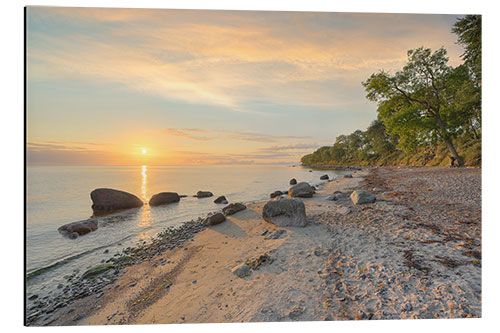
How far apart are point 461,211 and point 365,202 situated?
3.08 metres

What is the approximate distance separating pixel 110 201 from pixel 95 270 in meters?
9.06

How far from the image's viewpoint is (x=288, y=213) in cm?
684

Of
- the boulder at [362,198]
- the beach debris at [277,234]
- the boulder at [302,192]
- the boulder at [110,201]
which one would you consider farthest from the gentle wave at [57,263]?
the boulder at [302,192]

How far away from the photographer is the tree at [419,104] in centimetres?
1764

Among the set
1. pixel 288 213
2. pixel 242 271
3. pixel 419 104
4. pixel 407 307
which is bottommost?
pixel 242 271

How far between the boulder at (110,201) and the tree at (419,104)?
864 inches

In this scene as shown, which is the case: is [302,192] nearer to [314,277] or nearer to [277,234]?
[277,234]

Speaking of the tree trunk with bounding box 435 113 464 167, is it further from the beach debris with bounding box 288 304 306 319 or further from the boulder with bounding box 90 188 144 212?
the boulder with bounding box 90 188 144 212

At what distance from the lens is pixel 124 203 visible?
1382 centimetres

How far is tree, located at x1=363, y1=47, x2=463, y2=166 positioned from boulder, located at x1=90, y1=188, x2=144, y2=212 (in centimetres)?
2195

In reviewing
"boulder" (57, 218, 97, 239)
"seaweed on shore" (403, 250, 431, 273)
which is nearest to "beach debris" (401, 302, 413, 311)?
"seaweed on shore" (403, 250, 431, 273)

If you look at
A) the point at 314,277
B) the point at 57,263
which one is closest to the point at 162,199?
the point at 57,263

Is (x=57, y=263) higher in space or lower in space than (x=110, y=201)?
lower

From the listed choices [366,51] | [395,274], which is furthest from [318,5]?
[395,274]
